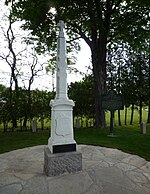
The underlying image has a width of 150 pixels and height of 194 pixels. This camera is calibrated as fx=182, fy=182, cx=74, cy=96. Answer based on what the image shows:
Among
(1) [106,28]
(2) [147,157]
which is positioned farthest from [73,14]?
→ (2) [147,157]

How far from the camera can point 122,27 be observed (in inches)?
371

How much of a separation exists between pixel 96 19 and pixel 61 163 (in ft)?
24.4

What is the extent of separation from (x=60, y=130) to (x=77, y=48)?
11016 millimetres

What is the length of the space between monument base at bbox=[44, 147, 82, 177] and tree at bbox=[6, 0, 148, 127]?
682 cm

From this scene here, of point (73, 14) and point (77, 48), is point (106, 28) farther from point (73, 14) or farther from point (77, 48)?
point (77, 48)

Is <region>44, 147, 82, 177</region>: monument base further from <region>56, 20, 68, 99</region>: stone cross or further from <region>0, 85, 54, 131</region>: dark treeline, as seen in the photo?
<region>0, 85, 54, 131</region>: dark treeline

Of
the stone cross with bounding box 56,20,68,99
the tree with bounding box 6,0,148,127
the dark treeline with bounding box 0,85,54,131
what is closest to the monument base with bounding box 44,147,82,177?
the stone cross with bounding box 56,20,68,99

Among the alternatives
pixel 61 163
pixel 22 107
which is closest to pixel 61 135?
pixel 61 163

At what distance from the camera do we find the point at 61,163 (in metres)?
3.68

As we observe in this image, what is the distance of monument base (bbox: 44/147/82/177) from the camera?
3594mm

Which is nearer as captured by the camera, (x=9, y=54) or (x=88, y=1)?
(x=88, y=1)

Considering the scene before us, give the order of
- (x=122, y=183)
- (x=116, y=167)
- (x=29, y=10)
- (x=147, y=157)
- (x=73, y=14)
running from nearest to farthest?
(x=122, y=183) < (x=116, y=167) < (x=147, y=157) < (x=29, y=10) < (x=73, y=14)

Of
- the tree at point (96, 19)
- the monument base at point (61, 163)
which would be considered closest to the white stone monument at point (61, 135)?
the monument base at point (61, 163)

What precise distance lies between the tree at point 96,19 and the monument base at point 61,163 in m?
6.82
